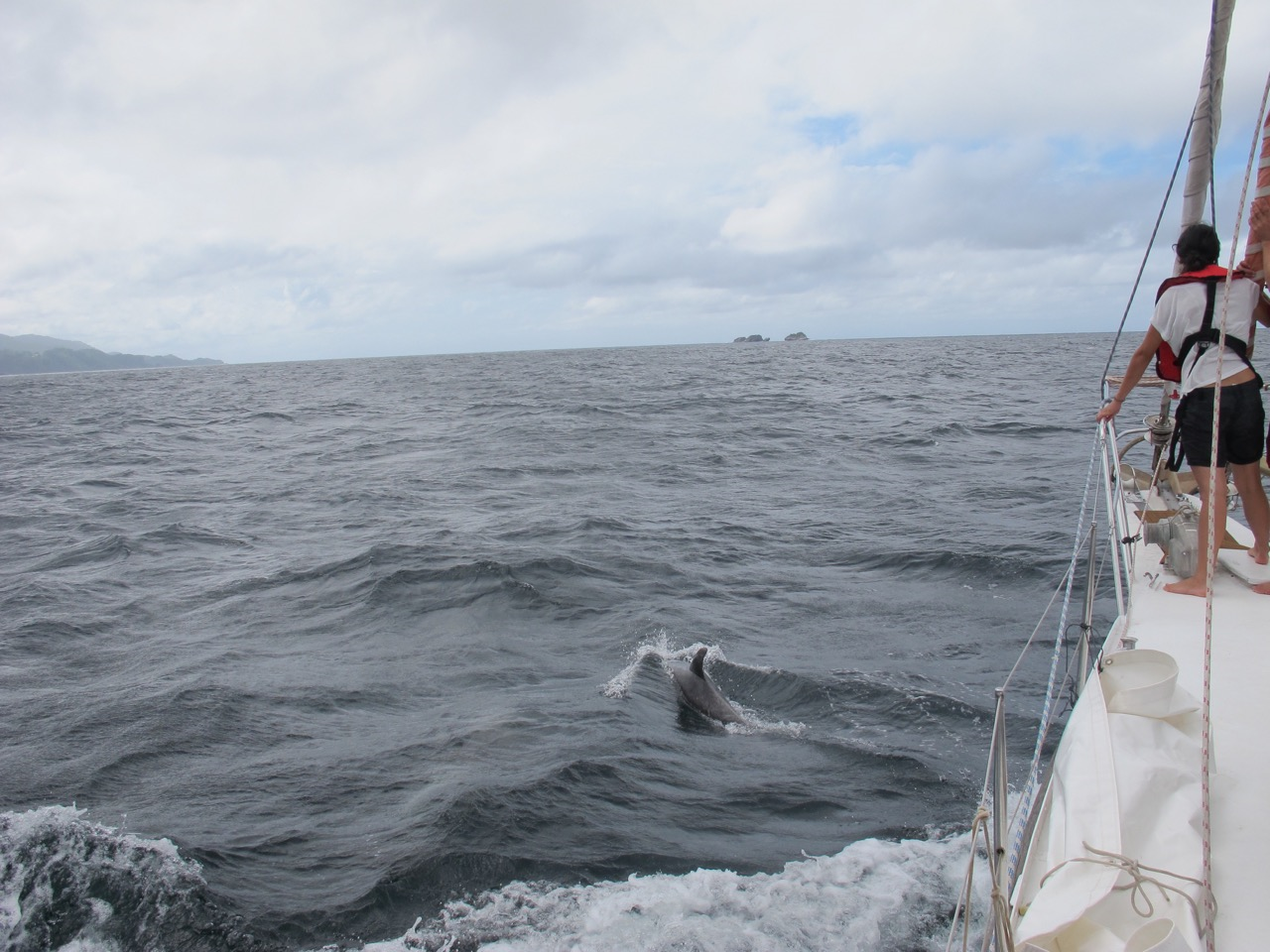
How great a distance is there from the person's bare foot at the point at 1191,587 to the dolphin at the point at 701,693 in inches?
131

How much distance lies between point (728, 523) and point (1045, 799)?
1078 cm

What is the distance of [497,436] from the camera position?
26.0 meters

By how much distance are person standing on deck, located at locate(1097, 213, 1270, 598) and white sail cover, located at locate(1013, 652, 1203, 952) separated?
1.59 m

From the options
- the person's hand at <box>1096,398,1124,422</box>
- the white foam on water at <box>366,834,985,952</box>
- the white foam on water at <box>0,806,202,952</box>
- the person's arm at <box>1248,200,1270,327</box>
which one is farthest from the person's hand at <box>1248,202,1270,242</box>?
the white foam on water at <box>0,806,202,952</box>

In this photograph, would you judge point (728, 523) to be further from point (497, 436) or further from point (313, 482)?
point (497, 436)

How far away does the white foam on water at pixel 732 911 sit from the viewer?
4.22 meters

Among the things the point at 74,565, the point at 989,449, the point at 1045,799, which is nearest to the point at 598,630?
the point at 1045,799

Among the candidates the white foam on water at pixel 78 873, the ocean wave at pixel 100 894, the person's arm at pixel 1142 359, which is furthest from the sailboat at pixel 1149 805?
the white foam on water at pixel 78 873

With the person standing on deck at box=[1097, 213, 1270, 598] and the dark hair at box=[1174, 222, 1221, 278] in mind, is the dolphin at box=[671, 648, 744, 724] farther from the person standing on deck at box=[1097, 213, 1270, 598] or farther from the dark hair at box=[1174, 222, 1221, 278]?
the dark hair at box=[1174, 222, 1221, 278]

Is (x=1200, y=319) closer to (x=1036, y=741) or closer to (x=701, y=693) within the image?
(x=1036, y=741)

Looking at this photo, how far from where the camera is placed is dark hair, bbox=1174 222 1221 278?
455 centimetres

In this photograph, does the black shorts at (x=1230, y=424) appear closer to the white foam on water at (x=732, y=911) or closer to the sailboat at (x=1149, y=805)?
the sailboat at (x=1149, y=805)

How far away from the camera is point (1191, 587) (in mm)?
4934

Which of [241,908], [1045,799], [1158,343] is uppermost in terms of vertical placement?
[1158,343]
